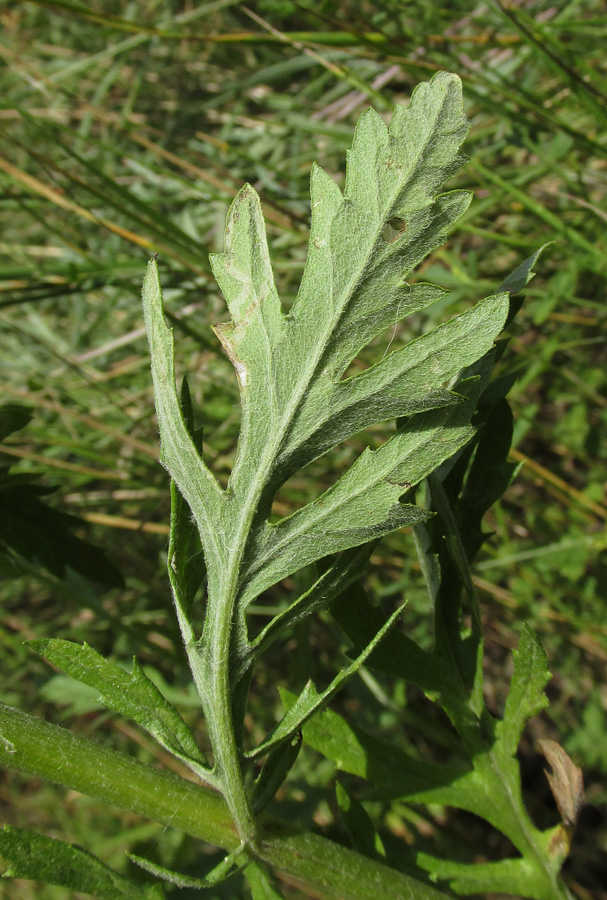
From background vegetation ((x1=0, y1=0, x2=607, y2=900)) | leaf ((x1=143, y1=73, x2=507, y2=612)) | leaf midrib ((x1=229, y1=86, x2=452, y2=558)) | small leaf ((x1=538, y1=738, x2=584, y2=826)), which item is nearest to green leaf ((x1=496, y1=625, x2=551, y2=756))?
small leaf ((x1=538, y1=738, x2=584, y2=826))

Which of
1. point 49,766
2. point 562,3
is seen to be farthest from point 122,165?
point 49,766

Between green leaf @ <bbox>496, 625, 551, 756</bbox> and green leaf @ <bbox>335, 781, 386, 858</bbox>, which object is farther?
green leaf @ <bbox>335, 781, 386, 858</bbox>

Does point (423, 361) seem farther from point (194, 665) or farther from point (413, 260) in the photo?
point (194, 665)

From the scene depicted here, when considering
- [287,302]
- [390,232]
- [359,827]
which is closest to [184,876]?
[359,827]

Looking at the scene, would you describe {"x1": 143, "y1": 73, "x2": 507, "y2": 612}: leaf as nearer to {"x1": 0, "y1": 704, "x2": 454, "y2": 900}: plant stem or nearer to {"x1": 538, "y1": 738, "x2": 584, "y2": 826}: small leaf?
{"x1": 0, "y1": 704, "x2": 454, "y2": 900}: plant stem

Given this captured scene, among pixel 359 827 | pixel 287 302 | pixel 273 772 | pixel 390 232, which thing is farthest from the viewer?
pixel 287 302

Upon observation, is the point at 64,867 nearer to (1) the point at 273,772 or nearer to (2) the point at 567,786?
(1) the point at 273,772
